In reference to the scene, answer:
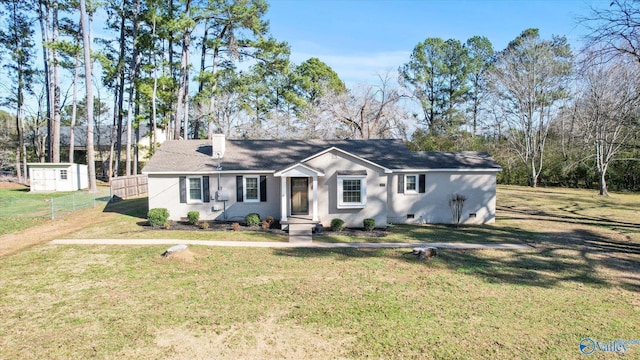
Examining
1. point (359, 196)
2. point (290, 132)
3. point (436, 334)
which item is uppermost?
point (290, 132)

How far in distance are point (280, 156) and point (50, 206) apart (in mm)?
12724

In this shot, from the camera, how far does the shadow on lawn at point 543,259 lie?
948cm

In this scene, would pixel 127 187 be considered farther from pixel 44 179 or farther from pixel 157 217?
pixel 157 217

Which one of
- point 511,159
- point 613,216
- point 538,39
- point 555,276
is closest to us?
point 555,276

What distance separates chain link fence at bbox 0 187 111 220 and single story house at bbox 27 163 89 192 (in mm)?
6116

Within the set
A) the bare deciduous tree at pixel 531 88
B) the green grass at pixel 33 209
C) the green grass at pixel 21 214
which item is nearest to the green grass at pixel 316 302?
the green grass at pixel 21 214

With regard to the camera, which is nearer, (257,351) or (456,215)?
(257,351)

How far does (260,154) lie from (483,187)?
11545 millimetres

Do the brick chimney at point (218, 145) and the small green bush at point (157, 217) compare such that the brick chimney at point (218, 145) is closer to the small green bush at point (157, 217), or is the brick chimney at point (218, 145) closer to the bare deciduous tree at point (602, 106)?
the small green bush at point (157, 217)

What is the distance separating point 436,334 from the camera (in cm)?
636

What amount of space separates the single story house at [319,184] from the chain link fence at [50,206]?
544 centimetres

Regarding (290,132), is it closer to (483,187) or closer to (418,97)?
(418,97)

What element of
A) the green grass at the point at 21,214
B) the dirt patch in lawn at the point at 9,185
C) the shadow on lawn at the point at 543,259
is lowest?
the shadow on lawn at the point at 543,259

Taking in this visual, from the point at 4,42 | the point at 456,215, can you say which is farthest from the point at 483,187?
the point at 4,42
